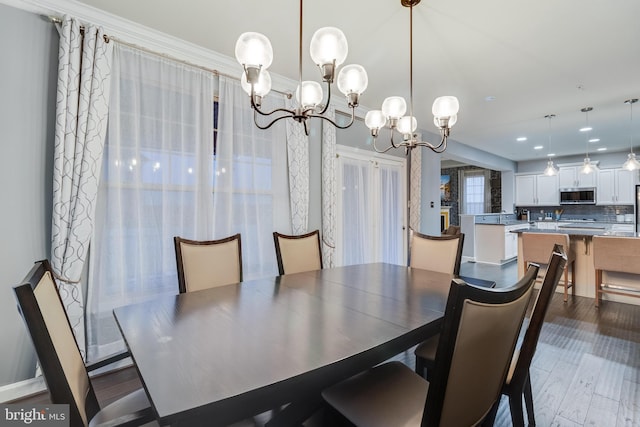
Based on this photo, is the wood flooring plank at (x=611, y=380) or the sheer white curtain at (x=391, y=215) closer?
the wood flooring plank at (x=611, y=380)

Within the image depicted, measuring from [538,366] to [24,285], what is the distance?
9.80 ft

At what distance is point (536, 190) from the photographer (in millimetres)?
7492

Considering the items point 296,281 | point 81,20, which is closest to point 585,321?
point 296,281

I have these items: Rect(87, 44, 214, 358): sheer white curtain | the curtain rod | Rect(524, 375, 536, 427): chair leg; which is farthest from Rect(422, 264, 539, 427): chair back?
the curtain rod

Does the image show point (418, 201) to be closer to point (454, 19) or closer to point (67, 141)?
point (454, 19)

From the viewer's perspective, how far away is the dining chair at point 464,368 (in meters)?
0.72

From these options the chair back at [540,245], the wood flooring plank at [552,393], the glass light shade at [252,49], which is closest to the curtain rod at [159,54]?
the glass light shade at [252,49]

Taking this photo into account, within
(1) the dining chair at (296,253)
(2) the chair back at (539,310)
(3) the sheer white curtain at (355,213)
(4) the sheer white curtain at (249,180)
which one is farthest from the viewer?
(3) the sheer white curtain at (355,213)

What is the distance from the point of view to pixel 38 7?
1926mm

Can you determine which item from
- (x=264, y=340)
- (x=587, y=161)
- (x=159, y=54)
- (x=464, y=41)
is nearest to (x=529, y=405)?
(x=264, y=340)

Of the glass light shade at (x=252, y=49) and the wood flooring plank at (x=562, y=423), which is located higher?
the glass light shade at (x=252, y=49)

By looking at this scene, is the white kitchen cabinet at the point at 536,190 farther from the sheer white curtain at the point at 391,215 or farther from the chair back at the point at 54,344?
the chair back at the point at 54,344

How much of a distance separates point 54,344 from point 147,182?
1.74 meters

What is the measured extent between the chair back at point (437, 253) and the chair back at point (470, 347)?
4.70ft
